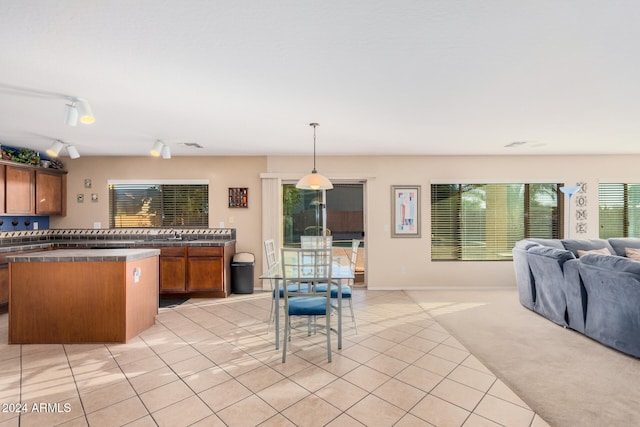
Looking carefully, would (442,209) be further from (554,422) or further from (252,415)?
(252,415)

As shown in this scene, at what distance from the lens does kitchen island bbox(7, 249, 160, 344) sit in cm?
300

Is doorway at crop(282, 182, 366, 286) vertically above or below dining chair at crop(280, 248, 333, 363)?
above

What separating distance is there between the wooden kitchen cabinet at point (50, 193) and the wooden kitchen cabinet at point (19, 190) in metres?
0.09

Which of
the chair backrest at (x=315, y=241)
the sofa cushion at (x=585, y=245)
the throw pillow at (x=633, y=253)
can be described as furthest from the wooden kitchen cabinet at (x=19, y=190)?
the throw pillow at (x=633, y=253)

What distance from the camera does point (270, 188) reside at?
540cm

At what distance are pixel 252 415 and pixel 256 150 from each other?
3894mm

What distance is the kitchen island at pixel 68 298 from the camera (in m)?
3.00

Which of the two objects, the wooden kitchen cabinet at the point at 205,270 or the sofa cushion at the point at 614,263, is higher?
the sofa cushion at the point at 614,263

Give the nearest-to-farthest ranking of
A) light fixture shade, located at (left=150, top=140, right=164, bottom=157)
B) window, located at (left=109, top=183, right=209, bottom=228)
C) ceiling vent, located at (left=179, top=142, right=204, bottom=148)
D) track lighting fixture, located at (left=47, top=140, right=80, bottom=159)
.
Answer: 1. track lighting fixture, located at (left=47, top=140, right=80, bottom=159)
2. light fixture shade, located at (left=150, top=140, right=164, bottom=157)
3. ceiling vent, located at (left=179, top=142, right=204, bottom=148)
4. window, located at (left=109, top=183, right=209, bottom=228)

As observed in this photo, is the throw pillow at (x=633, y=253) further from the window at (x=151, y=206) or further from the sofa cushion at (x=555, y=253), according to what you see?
the window at (x=151, y=206)

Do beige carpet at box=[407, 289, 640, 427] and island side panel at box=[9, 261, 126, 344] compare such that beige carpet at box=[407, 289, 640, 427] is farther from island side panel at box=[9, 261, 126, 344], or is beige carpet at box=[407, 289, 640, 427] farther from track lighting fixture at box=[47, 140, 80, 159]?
track lighting fixture at box=[47, 140, 80, 159]

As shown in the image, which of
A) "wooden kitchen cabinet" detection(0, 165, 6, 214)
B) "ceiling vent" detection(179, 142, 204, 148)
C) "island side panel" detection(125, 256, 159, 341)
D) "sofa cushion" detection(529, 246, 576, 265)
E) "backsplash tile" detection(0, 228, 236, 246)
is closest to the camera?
"island side panel" detection(125, 256, 159, 341)

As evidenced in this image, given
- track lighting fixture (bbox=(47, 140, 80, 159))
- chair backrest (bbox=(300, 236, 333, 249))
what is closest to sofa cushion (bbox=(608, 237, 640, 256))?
chair backrest (bbox=(300, 236, 333, 249))

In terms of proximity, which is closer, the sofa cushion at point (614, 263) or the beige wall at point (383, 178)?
the sofa cushion at point (614, 263)
